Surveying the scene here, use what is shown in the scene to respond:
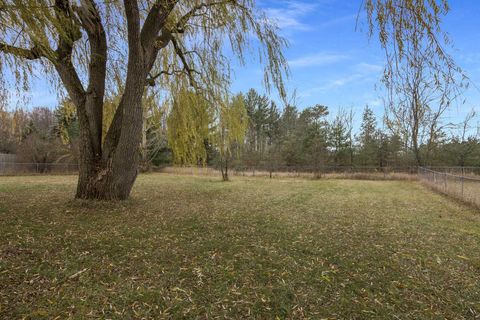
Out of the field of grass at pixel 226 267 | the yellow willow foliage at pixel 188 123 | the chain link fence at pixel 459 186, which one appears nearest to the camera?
the field of grass at pixel 226 267

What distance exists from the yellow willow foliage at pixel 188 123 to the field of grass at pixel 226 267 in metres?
3.80

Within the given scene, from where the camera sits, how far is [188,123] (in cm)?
854

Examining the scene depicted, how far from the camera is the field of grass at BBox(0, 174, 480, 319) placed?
7.35 feet

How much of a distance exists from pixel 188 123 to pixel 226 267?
6101 millimetres

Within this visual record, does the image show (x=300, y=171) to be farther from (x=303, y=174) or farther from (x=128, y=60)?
(x=128, y=60)

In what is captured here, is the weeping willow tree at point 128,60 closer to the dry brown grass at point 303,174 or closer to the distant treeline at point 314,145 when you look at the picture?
the distant treeline at point 314,145

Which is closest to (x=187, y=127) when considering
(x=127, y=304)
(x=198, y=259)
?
(x=198, y=259)

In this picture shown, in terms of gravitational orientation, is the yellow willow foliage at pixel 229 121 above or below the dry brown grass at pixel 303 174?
above

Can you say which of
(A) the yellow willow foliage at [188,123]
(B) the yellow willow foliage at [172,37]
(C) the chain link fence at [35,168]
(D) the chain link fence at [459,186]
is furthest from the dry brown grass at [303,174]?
(B) the yellow willow foliage at [172,37]

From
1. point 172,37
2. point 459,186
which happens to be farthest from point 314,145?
point 172,37

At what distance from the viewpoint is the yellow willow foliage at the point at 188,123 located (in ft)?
26.9

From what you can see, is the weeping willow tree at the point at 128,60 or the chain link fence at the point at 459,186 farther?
the chain link fence at the point at 459,186

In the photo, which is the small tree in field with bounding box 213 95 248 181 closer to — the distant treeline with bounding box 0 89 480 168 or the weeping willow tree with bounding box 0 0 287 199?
the weeping willow tree with bounding box 0 0 287 199

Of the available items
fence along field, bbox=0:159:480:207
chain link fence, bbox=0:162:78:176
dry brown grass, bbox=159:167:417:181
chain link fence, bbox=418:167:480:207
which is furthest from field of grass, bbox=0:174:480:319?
chain link fence, bbox=0:162:78:176
